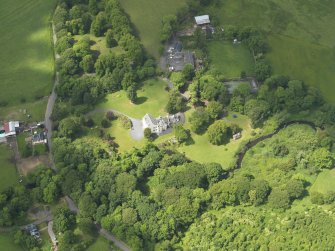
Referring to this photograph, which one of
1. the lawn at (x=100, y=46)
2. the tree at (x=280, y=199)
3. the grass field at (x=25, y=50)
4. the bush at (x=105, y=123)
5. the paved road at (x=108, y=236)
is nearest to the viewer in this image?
the paved road at (x=108, y=236)

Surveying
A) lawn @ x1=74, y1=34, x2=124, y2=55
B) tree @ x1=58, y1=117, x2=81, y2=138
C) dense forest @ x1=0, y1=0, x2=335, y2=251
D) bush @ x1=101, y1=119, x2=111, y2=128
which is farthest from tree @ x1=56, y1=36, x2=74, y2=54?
bush @ x1=101, y1=119, x2=111, y2=128

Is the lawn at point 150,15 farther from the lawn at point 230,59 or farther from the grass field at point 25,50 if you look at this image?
the grass field at point 25,50

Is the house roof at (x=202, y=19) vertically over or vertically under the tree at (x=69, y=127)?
over

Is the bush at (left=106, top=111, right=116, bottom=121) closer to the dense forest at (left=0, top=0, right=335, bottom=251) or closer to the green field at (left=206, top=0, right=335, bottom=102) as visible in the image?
the dense forest at (left=0, top=0, right=335, bottom=251)

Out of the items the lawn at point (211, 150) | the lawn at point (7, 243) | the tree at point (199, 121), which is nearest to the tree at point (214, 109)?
the tree at point (199, 121)

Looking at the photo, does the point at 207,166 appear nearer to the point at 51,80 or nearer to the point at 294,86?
the point at 294,86

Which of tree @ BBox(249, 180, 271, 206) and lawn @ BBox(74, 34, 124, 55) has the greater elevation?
lawn @ BBox(74, 34, 124, 55)

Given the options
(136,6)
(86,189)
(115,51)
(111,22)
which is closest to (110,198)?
(86,189)
